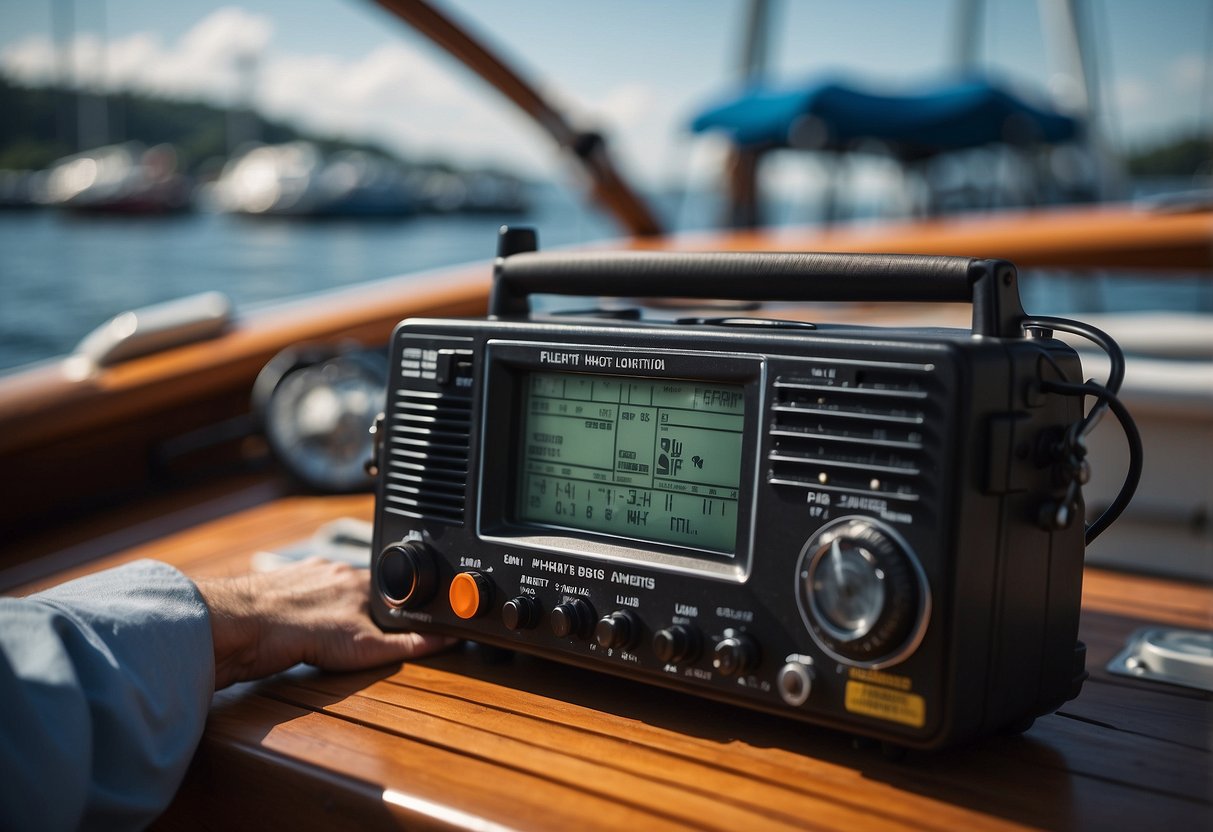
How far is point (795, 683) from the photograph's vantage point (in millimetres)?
750

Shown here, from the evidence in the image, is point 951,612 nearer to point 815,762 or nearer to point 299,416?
point 815,762

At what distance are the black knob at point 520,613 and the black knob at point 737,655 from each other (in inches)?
6.9

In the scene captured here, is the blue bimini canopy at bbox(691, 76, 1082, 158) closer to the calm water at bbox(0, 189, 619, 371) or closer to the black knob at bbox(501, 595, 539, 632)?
the calm water at bbox(0, 189, 619, 371)

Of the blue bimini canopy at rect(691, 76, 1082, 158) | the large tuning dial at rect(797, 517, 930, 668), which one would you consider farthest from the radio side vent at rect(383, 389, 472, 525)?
the blue bimini canopy at rect(691, 76, 1082, 158)

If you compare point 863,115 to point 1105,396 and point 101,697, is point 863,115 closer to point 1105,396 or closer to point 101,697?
point 1105,396

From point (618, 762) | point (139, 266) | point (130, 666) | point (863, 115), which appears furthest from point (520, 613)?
point (863, 115)

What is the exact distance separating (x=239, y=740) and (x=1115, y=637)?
0.83 meters

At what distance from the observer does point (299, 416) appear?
1.87 m

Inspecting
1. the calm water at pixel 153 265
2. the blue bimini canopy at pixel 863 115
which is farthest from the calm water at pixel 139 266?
the blue bimini canopy at pixel 863 115

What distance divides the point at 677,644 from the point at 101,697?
41cm

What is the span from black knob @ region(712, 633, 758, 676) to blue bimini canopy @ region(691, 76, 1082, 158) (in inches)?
327

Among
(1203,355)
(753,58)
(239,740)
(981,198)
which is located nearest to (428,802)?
(239,740)

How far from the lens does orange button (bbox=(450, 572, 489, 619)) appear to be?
0.91 metres

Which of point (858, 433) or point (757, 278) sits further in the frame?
point (757, 278)
